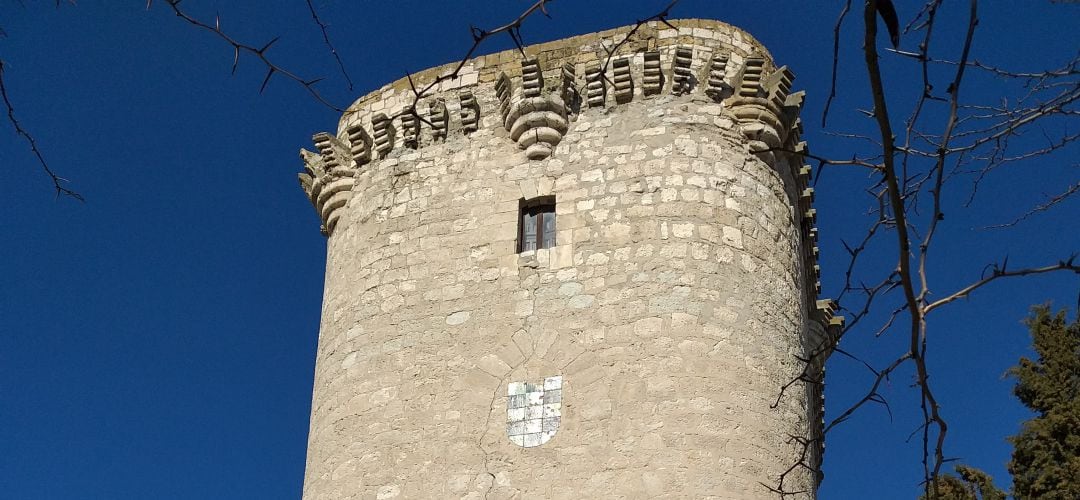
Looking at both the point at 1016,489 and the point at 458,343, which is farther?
the point at 1016,489

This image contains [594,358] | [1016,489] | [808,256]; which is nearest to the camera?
[594,358]

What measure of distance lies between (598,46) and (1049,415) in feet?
19.2

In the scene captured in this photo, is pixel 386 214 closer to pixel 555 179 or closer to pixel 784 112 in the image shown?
pixel 555 179

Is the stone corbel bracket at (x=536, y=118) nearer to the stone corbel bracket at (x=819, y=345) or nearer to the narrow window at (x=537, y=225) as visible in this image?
the narrow window at (x=537, y=225)

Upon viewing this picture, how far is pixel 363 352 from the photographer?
28.6 ft

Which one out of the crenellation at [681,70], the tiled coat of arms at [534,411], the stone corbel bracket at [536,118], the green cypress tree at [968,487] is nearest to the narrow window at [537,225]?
the stone corbel bracket at [536,118]

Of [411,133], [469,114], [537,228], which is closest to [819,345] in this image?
[537,228]

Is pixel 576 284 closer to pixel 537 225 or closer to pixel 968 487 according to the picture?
pixel 537 225

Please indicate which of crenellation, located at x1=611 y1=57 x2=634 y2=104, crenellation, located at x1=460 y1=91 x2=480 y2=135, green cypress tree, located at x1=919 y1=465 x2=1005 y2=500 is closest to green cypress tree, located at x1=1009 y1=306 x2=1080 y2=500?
green cypress tree, located at x1=919 y1=465 x2=1005 y2=500

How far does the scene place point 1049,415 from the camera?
11.7m

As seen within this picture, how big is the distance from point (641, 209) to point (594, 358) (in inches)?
46.0

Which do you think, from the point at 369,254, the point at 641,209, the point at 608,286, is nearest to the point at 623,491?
the point at 608,286

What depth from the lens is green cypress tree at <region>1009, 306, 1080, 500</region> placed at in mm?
11352

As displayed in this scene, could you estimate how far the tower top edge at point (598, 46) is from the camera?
9281 millimetres
